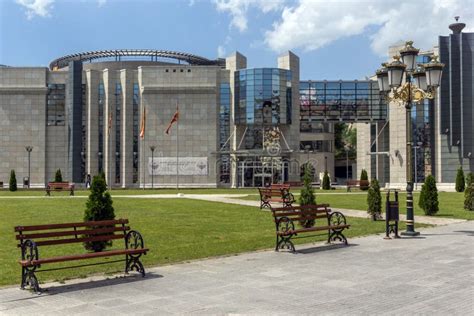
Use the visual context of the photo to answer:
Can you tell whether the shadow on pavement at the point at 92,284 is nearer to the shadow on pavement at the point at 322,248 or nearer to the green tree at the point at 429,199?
the shadow on pavement at the point at 322,248

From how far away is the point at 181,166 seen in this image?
6353cm

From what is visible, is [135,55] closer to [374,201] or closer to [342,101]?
[342,101]

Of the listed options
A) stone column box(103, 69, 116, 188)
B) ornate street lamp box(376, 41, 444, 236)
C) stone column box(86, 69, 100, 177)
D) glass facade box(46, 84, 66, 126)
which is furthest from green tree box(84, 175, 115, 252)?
glass facade box(46, 84, 66, 126)

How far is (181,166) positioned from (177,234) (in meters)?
49.7

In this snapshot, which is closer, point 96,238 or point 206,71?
point 96,238

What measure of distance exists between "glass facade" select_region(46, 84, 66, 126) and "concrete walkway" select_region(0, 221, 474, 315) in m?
60.6

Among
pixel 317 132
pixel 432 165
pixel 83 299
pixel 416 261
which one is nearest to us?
pixel 83 299

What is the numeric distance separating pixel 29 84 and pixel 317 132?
50.6 m

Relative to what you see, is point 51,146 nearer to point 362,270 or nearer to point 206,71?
point 206,71

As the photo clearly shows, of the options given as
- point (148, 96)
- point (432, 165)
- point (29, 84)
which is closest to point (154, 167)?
point (148, 96)

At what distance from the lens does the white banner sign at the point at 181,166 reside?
63.4 metres

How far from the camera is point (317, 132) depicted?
93.2m

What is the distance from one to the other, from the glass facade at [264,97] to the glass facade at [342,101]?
5426mm

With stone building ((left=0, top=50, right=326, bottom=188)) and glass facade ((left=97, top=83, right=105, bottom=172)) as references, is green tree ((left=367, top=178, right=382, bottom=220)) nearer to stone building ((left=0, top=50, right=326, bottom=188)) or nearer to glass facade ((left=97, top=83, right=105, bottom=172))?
stone building ((left=0, top=50, right=326, bottom=188))
